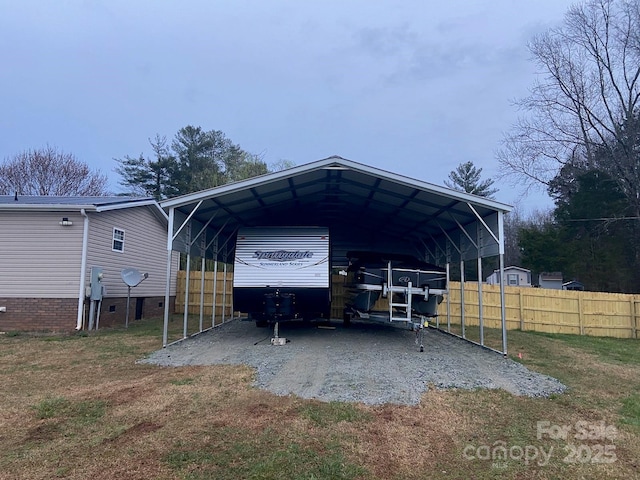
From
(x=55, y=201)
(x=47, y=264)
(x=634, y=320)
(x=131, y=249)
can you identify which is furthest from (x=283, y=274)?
(x=634, y=320)

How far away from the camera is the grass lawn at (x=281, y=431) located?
3521 millimetres

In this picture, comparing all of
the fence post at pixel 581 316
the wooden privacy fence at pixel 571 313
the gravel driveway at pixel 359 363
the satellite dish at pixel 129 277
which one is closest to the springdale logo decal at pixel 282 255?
the gravel driveway at pixel 359 363

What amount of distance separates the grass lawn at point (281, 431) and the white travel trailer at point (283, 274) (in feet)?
10.6

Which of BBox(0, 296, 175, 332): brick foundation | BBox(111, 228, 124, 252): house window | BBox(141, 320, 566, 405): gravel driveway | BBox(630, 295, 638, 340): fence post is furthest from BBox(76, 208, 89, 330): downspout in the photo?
BBox(630, 295, 638, 340): fence post

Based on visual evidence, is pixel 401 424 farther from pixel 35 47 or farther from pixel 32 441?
pixel 35 47

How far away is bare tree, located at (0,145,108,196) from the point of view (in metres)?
26.0

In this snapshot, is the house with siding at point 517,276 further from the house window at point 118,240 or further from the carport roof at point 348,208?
the house window at point 118,240

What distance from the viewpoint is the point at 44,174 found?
2650 cm

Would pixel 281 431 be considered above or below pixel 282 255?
below

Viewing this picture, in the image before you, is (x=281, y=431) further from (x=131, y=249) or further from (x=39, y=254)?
(x=131, y=249)

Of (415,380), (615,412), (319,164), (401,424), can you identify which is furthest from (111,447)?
(319,164)

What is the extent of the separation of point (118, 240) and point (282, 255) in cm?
626

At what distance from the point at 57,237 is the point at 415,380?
1016cm

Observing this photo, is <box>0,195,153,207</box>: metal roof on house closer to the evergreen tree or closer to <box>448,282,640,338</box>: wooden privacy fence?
<box>448,282,640,338</box>: wooden privacy fence
